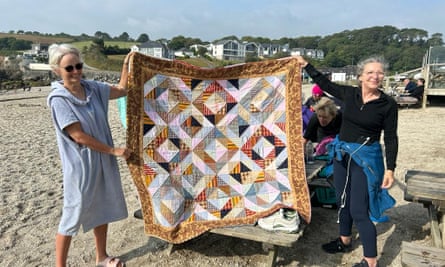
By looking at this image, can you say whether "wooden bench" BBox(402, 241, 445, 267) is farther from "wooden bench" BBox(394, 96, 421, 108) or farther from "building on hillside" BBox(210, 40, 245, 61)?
"building on hillside" BBox(210, 40, 245, 61)

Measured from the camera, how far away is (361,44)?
4077 inches

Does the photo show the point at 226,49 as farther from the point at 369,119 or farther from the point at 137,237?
the point at 369,119

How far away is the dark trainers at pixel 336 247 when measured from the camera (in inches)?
136

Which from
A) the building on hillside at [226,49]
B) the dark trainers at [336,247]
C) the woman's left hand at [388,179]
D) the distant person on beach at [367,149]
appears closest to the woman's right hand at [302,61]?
the distant person on beach at [367,149]

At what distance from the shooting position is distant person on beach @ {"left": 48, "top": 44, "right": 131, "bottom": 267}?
2.55 m

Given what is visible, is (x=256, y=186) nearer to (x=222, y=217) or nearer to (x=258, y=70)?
(x=222, y=217)

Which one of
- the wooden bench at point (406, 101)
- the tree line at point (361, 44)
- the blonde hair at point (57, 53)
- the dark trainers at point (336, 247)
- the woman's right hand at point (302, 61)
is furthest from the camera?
the tree line at point (361, 44)

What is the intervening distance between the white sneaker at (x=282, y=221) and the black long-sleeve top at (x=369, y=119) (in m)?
0.83

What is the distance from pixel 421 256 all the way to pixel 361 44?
11251 centimetres

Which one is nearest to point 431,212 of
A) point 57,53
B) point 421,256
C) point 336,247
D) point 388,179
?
point 336,247

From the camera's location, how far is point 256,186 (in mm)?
3420

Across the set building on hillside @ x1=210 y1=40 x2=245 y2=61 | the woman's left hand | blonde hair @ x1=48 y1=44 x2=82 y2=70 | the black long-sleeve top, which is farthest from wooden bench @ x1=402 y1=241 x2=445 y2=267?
building on hillside @ x1=210 y1=40 x2=245 y2=61

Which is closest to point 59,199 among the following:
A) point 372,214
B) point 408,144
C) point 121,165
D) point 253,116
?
point 121,165

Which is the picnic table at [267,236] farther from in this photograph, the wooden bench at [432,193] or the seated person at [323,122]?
the seated person at [323,122]
